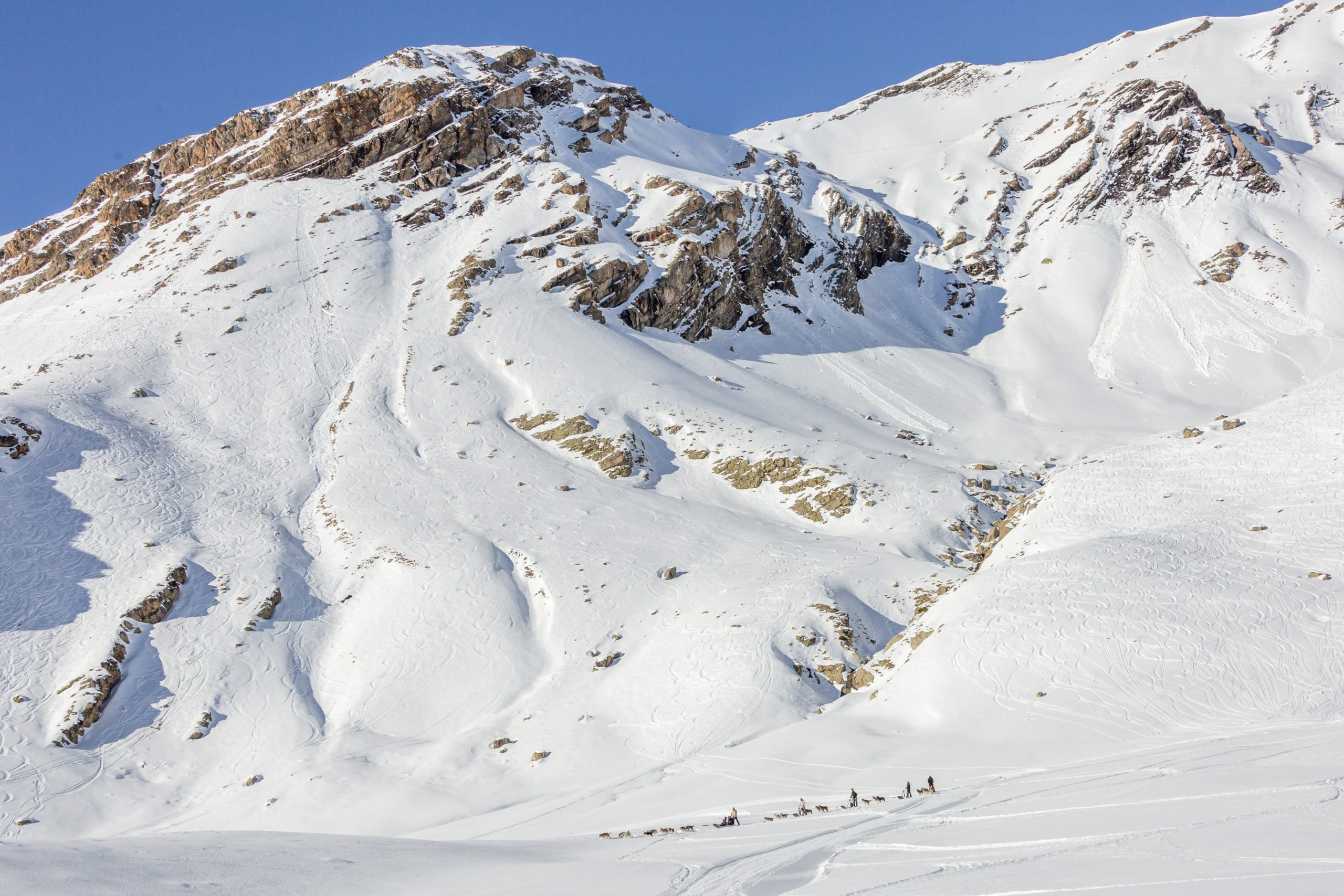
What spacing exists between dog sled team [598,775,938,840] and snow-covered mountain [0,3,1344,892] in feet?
2.55

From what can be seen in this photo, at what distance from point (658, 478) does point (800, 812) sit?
29.1 meters

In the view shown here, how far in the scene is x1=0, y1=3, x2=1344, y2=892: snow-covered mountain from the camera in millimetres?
22703

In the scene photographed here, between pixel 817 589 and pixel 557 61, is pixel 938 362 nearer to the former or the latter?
pixel 817 589

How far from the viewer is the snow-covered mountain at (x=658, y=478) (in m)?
22.7

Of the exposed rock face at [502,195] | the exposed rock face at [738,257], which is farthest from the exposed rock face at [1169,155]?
the exposed rock face at [738,257]

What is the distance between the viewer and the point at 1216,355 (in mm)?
60781

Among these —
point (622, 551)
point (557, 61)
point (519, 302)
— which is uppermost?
point (557, 61)

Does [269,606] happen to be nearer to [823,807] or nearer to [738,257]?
[823,807]

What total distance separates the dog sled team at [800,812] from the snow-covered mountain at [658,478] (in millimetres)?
778

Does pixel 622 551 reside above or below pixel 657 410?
below

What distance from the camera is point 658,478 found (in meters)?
46.5

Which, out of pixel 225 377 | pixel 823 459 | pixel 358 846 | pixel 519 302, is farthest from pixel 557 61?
pixel 358 846

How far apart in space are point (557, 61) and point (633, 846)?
97.7 m

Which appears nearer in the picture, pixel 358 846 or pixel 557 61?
pixel 358 846
